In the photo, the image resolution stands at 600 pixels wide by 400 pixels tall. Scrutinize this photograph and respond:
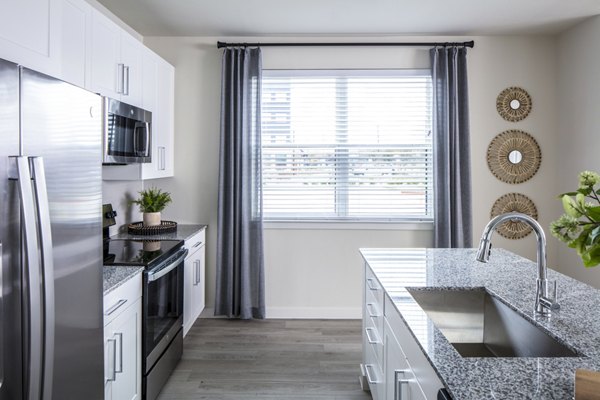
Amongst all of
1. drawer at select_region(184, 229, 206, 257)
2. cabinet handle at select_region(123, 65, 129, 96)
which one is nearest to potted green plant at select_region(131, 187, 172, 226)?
drawer at select_region(184, 229, 206, 257)

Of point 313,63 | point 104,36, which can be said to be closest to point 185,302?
point 104,36

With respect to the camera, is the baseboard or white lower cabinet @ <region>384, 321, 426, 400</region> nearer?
white lower cabinet @ <region>384, 321, 426, 400</region>

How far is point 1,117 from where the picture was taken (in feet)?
3.47

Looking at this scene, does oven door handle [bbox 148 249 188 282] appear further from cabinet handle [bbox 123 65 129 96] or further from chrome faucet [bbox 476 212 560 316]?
chrome faucet [bbox 476 212 560 316]

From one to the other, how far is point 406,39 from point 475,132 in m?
1.10

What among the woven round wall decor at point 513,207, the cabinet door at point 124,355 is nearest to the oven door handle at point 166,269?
the cabinet door at point 124,355

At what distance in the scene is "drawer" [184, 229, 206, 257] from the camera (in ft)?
10.7

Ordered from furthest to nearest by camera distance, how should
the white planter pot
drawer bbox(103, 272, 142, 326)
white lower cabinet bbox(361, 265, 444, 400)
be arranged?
1. the white planter pot
2. drawer bbox(103, 272, 142, 326)
3. white lower cabinet bbox(361, 265, 444, 400)

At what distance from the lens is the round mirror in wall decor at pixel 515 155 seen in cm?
393

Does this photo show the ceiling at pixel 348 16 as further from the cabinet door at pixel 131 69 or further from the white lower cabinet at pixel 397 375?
the white lower cabinet at pixel 397 375

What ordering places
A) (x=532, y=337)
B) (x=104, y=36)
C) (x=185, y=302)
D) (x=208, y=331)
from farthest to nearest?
1. (x=208, y=331)
2. (x=185, y=302)
3. (x=104, y=36)
4. (x=532, y=337)

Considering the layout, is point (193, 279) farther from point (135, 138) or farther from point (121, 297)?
point (121, 297)

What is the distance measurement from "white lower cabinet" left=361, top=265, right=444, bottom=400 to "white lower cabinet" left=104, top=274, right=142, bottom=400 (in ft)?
4.11

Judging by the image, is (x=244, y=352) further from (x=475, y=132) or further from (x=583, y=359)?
(x=475, y=132)
